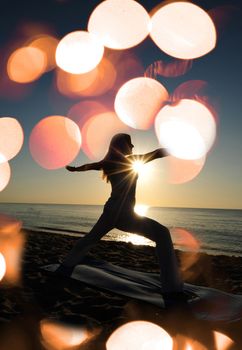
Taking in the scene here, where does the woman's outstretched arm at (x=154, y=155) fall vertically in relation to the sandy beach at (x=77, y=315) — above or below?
above

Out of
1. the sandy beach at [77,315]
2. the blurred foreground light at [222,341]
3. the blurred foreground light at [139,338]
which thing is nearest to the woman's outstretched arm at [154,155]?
the sandy beach at [77,315]

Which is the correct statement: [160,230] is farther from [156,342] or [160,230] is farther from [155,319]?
[156,342]

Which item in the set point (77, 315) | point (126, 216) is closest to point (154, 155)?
point (126, 216)

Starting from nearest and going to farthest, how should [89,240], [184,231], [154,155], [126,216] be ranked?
[154,155] → [126,216] → [89,240] → [184,231]

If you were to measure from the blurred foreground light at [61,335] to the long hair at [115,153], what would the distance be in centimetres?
239

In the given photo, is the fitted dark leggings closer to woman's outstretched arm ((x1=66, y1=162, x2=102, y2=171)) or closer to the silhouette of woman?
the silhouette of woman

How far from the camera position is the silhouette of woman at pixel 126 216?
483cm

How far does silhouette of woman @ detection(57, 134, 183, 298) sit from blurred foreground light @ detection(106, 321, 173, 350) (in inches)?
34.9

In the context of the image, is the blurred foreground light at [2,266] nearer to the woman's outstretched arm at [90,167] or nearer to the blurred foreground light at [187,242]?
the woman's outstretched arm at [90,167]

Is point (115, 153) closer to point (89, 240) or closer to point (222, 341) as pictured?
point (89, 240)

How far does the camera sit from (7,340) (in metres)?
3.33

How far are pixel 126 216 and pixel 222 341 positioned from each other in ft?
6.99

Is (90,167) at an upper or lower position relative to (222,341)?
upper

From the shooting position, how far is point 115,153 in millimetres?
5312
